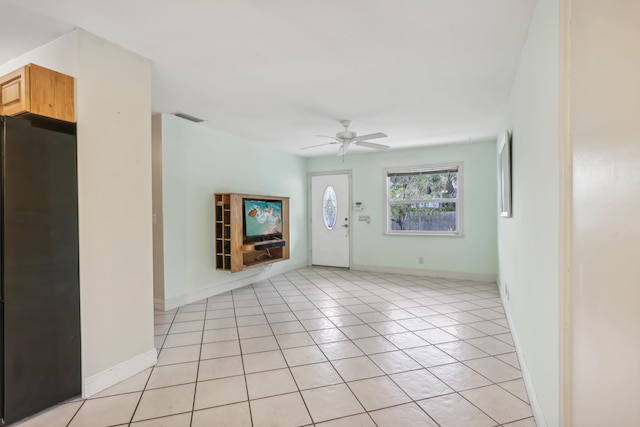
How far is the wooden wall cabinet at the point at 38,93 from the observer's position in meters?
1.84

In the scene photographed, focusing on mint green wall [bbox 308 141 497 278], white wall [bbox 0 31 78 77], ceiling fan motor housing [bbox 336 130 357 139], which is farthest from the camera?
mint green wall [bbox 308 141 497 278]

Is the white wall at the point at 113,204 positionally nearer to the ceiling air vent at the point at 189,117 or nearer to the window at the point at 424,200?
the ceiling air vent at the point at 189,117

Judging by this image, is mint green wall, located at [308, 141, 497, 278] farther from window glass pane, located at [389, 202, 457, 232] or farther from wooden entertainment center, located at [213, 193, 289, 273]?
wooden entertainment center, located at [213, 193, 289, 273]

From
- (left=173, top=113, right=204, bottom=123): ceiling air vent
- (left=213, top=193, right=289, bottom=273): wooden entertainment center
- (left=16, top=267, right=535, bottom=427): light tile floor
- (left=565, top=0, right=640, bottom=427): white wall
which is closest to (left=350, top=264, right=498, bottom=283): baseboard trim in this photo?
(left=16, top=267, right=535, bottom=427): light tile floor

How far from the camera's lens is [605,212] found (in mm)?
861

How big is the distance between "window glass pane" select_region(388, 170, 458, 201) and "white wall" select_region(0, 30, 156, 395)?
4530 millimetres

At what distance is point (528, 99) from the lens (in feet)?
6.27

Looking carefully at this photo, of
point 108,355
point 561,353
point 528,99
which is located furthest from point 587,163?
point 108,355

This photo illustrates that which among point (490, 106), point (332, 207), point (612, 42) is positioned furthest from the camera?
point (332, 207)

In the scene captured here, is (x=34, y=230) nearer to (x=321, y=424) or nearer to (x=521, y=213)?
(x=321, y=424)

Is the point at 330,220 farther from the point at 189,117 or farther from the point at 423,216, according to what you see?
the point at 189,117

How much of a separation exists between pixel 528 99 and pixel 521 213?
0.77 metres

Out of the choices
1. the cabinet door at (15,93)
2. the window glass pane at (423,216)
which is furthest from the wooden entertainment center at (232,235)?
the window glass pane at (423,216)

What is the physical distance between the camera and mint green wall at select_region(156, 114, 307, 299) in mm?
3820
